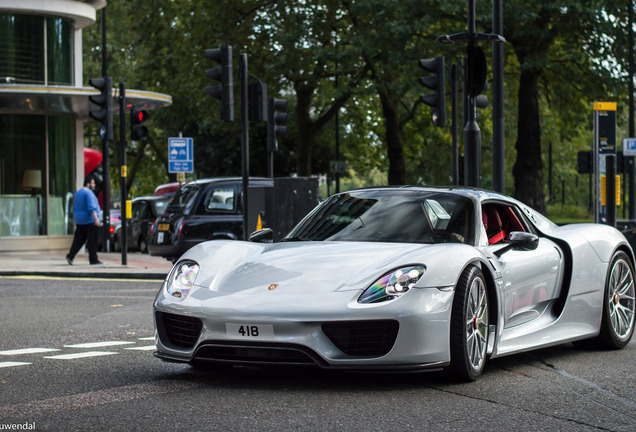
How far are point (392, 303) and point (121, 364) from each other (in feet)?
7.36

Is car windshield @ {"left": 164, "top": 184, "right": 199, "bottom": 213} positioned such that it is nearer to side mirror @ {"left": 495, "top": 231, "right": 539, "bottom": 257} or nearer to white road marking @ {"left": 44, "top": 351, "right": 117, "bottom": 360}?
white road marking @ {"left": 44, "top": 351, "right": 117, "bottom": 360}

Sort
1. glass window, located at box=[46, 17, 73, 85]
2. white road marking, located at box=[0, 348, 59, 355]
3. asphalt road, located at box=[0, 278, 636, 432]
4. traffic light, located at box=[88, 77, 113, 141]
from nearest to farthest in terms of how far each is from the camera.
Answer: asphalt road, located at box=[0, 278, 636, 432] → white road marking, located at box=[0, 348, 59, 355] → traffic light, located at box=[88, 77, 113, 141] → glass window, located at box=[46, 17, 73, 85]

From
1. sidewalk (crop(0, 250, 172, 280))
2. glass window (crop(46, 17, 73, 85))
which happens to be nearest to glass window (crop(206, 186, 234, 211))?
sidewalk (crop(0, 250, 172, 280))

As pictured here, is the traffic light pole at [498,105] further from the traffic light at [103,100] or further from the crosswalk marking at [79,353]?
the crosswalk marking at [79,353]

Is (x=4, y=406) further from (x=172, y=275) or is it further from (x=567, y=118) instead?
(x=567, y=118)

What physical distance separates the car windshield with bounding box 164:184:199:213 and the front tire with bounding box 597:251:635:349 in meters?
11.6

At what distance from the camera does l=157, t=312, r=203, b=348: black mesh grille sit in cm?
630

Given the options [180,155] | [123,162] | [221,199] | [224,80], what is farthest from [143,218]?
[224,80]

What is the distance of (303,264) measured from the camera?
6539 mm

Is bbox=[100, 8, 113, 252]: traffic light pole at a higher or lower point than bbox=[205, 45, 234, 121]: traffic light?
lower

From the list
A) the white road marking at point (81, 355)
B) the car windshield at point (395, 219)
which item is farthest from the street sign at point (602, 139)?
the white road marking at point (81, 355)

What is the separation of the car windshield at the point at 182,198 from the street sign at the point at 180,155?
6061 mm

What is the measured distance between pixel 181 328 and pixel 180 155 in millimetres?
19547

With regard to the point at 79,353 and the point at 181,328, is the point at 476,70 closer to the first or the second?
the point at 79,353
